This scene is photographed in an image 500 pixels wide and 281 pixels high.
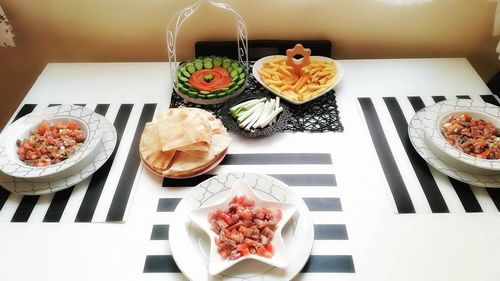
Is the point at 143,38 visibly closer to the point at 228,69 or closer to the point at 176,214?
the point at 228,69

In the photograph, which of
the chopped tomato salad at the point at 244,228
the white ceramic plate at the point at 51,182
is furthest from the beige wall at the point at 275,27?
the chopped tomato salad at the point at 244,228

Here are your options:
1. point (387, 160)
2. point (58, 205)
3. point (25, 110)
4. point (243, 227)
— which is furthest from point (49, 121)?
point (387, 160)

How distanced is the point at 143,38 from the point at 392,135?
125cm

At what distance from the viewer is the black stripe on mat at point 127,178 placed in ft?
4.24

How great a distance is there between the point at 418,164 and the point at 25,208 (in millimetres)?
1306

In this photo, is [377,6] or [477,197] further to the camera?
[377,6]

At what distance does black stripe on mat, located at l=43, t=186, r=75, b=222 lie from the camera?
50.4 inches

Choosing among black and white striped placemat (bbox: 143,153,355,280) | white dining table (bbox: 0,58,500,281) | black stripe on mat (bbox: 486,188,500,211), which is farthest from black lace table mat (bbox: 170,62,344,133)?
black stripe on mat (bbox: 486,188,500,211)

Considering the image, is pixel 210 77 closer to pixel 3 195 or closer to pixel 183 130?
pixel 183 130

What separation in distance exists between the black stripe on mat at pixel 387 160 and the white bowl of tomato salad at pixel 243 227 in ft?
1.20

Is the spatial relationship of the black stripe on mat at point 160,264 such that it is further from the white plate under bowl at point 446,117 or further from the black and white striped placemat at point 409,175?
the white plate under bowl at point 446,117

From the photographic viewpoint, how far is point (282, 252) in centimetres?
110

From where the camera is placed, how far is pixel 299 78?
69.1 inches

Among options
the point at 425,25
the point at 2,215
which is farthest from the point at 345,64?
the point at 2,215
